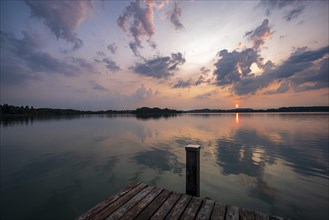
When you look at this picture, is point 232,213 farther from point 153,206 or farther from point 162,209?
point 153,206

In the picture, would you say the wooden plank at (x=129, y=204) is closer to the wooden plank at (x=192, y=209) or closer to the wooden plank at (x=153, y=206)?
the wooden plank at (x=153, y=206)

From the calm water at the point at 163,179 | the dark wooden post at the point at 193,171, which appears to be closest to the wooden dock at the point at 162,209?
the dark wooden post at the point at 193,171

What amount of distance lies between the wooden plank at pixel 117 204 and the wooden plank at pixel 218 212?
2.44 metres

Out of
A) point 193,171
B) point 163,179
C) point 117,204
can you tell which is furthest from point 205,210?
point 163,179

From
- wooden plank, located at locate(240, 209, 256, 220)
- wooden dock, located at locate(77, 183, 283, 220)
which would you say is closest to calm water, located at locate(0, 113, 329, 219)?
wooden dock, located at locate(77, 183, 283, 220)

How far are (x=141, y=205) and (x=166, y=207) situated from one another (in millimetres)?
703

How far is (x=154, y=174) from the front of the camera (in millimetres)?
11203

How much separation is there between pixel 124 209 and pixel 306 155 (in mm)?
18167

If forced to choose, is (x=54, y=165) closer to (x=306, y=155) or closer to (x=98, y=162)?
(x=98, y=162)

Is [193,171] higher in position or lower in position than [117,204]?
higher

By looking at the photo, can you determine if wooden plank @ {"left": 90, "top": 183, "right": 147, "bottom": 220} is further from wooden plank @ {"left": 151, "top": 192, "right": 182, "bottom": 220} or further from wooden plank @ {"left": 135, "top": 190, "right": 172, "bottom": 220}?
wooden plank @ {"left": 151, "top": 192, "right": 182, "bottom": 220}

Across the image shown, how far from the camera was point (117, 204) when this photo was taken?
4691 mm

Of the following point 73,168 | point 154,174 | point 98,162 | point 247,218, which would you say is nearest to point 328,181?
point 247,218

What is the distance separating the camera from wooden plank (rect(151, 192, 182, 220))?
4.18m
